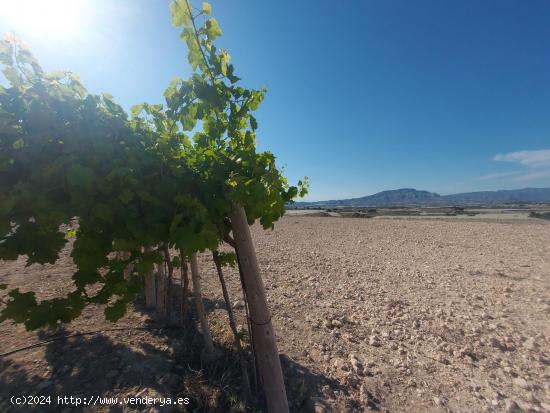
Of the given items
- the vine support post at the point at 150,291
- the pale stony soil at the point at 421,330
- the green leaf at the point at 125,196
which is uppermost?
Result: the green leaf at the point at 125,196

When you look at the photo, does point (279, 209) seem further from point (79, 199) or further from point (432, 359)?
point (432, 359)

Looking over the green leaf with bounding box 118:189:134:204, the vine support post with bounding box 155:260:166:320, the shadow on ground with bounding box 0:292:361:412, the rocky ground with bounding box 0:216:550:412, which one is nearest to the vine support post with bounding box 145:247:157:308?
the rocky ground with bounding box 0:216:550:412

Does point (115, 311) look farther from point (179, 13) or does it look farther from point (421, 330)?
point (421, 330)

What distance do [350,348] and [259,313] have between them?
10.2ft

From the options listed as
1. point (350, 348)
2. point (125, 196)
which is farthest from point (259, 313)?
point (350, 348)

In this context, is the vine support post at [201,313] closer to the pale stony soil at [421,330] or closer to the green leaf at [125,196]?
the pale stony soil at [421,330]

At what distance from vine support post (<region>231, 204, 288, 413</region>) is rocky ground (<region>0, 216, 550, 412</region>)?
76 centimetres

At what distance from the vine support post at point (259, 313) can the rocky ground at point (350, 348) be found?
765 mm

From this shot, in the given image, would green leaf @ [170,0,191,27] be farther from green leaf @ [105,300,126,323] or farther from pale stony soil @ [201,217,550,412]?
pale stony soil @ [201,217,550,412]

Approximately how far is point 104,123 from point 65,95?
0.91ft

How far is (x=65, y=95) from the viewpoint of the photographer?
194 cm

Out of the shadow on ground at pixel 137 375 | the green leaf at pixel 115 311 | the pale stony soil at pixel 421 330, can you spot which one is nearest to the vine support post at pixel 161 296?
the shadow on ground at pixel 137 375

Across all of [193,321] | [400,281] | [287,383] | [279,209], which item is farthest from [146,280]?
[400,281]

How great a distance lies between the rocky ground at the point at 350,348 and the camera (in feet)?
12.2
